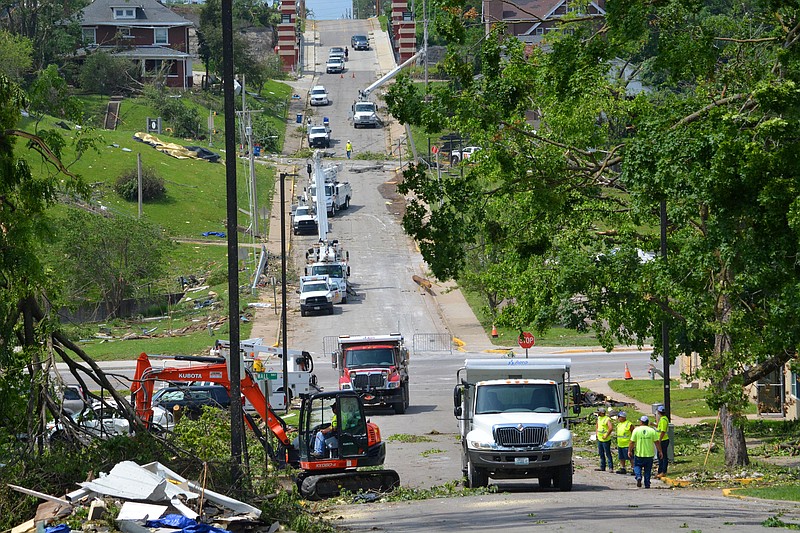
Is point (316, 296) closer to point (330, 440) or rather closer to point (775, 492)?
point (330, 440)

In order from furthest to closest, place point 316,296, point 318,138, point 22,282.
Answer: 1. point 318,138
2. point 316,296
3. point 22,282

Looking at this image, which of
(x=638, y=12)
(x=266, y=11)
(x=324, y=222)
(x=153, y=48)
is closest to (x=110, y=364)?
(x=324, y=222)

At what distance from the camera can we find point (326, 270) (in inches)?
2347

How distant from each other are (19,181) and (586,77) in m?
10.1

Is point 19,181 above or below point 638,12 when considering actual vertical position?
below

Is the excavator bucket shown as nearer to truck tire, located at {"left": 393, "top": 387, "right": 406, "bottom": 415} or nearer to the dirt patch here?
truck tire, located at {"left": 393, "top": 387, "right": 406, "bottom": 415}

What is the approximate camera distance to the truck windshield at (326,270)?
5938cm

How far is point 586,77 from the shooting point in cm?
2156

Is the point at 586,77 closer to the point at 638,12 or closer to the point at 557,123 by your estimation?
the point at 638,12

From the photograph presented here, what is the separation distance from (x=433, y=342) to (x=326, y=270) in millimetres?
9790

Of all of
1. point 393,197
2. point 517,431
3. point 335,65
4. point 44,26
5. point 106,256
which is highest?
point 44,26

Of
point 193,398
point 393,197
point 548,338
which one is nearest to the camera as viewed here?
point 193,398

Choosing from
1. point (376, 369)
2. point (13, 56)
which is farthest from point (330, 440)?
point (13, 56)

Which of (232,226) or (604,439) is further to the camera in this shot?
(604,439)
